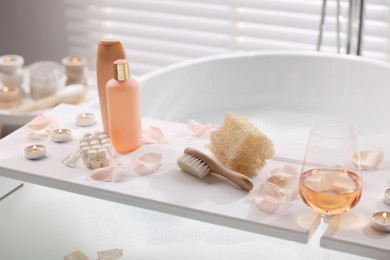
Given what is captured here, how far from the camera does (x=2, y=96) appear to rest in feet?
8.61

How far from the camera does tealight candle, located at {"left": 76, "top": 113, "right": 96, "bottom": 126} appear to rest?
5.24 feet

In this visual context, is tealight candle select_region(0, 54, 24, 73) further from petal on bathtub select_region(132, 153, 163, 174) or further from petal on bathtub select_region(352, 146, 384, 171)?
petal on bathtub select_region(352, 146, 384, 171)

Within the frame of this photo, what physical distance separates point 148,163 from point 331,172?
1.28 feet

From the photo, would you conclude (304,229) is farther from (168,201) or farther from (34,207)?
(34,207)

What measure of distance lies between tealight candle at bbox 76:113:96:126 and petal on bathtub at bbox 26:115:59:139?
51mm

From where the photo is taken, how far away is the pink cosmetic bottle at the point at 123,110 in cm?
140

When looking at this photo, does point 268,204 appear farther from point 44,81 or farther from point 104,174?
point 44,81

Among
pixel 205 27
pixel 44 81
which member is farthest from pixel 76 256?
pixel 205 27

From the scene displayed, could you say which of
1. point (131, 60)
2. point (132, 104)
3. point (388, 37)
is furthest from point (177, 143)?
point (131, 60)

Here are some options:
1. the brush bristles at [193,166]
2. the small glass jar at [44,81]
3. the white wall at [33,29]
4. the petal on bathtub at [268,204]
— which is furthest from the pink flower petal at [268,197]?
the white wall at [33,29]

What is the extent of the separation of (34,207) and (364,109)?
1277mm

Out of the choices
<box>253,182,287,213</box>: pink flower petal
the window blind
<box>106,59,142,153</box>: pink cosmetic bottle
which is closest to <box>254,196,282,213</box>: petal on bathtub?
<box>253,182,287,213</box>: pink flower petal

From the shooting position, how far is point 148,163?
1402 mm

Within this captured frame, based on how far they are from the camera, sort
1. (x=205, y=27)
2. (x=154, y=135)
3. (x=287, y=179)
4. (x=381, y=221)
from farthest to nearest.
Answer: (x=205, y=27), (x=154, y=135), (x=287, y=179), (x=381, y=221)
